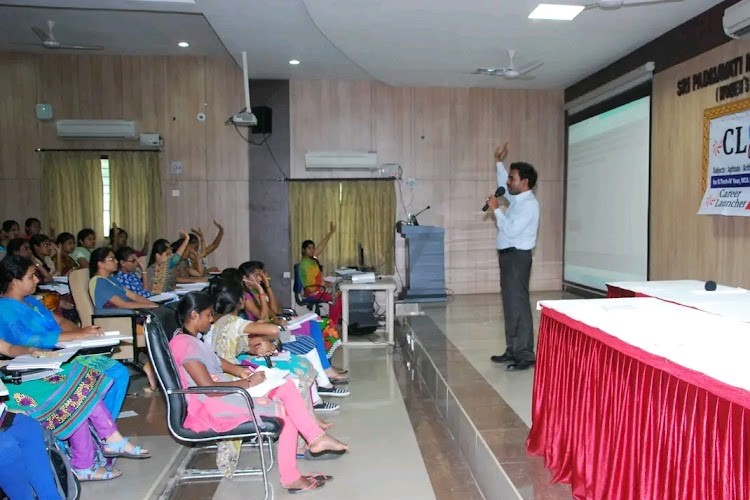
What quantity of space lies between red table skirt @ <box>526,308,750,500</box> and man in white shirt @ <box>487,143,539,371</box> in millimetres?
1421

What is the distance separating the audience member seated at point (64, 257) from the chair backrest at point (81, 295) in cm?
200

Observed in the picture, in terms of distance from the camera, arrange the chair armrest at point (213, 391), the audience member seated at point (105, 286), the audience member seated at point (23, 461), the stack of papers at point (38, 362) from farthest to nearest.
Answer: the audience member seated at point (105, 286) → the chair armrest at point (213, 391) → the stack of papers at point (38, 362) → the audience member seated at point (23, 461)

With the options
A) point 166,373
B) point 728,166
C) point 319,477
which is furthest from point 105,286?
point 728,166

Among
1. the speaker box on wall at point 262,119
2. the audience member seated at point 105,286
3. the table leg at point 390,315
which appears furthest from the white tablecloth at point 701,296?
the speaker box on wall at point 262,119

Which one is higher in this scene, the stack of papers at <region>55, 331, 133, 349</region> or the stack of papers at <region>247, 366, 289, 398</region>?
the stack of papers at <region>55, 331, 133, 349</region>

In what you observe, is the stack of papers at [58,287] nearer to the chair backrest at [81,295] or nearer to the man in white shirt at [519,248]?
the chair backrest at [81,295]

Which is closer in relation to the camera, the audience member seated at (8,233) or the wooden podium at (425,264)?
the audience member seated at (8,233)

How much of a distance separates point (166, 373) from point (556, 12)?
4652mm

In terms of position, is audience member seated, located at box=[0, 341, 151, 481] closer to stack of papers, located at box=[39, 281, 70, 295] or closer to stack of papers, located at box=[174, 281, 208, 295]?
stack of papers, located at box=[39, 281, 70, 295]

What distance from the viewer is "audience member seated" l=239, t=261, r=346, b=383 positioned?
414 centimetres

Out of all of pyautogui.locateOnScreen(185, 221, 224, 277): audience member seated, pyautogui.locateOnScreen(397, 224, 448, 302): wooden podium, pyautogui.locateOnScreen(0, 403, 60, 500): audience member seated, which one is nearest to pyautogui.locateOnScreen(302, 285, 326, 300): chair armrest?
pyautogui.locateOnScreen(185, 221, 224, 277): audience member seated

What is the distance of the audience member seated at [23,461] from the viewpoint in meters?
2.03

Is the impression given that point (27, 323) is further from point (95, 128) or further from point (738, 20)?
point (95, 128)

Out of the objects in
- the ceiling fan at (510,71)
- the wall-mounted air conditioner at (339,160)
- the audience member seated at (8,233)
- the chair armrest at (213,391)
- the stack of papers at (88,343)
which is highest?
the ceiling fan at (510,71)
